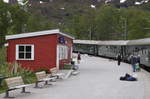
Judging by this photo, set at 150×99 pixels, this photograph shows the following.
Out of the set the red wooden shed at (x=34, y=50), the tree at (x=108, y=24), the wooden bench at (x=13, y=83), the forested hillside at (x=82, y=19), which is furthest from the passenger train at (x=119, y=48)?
the tree at (x=108, y=24)

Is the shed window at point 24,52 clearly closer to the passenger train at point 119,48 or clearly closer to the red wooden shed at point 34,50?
the red wooden shed at point 34,50

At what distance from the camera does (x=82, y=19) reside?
126312mm

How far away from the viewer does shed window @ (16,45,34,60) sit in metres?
33.0

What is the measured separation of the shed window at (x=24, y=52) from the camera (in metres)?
33.0

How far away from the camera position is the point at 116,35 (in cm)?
11769

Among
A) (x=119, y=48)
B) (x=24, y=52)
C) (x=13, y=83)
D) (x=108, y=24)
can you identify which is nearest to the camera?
(x=13, y=83)

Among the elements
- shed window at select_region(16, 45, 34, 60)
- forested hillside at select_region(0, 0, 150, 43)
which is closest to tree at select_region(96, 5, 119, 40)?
forested hillside at select_region(0, 0, 150, 43)

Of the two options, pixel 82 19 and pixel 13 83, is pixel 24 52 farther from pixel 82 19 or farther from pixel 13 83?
pixel 82 19

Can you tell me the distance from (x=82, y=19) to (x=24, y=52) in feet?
308

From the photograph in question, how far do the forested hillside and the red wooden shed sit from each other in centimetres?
434

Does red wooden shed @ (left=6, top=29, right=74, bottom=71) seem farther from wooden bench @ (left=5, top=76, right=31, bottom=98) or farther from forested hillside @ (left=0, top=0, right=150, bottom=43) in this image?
wooden bench @ (left=5, top=76, right=31, bottom=98)

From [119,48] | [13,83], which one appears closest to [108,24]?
[119,48]

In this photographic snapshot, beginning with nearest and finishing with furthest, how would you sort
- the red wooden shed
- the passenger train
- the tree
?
the red wooden shed < the passenger train < the tree

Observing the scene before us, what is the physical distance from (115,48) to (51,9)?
118795mm
